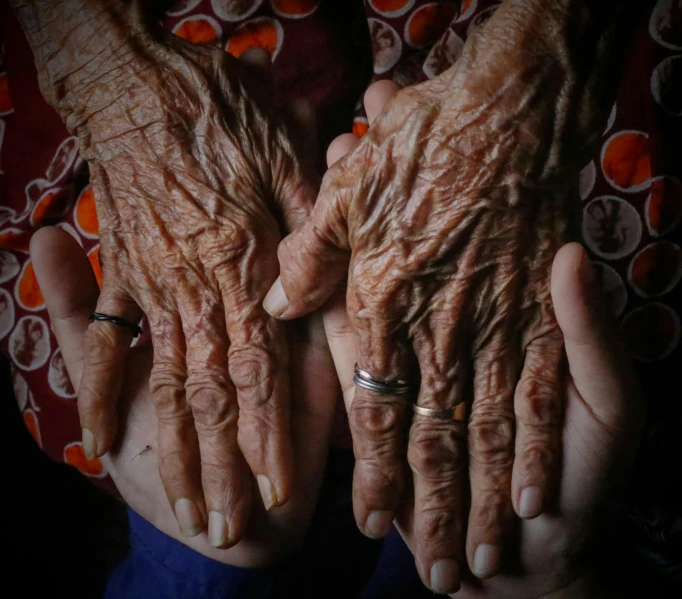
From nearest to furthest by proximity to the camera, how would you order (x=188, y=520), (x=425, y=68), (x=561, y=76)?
(x=561, y=76), (x=188, y=520), (x=425, y=68)

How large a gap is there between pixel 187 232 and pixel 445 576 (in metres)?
0.58

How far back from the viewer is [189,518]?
2.27 feet

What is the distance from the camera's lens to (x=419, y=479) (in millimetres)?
616

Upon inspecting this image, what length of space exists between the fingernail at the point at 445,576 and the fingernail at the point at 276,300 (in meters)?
0.38

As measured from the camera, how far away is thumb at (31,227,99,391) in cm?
82

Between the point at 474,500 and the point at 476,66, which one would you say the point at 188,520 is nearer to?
the point at 474,500

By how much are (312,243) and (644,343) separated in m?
0.55

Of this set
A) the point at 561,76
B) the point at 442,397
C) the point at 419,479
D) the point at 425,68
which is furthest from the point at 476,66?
the point at 419,479

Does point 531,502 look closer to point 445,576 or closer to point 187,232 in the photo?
point 445,576

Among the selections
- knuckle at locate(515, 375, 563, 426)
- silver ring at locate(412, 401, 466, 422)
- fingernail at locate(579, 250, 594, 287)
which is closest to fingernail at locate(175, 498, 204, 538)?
silver ring at locate(412, 401, 466, 422)

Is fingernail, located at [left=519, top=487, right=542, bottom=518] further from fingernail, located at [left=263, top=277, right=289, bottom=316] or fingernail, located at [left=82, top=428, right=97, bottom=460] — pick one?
fingernail, located at [left=82, top=428, right=97, bottom=460]

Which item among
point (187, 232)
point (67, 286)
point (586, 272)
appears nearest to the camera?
point (586, 272)

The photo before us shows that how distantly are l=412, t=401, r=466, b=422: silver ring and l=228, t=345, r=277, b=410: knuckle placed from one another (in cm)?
21

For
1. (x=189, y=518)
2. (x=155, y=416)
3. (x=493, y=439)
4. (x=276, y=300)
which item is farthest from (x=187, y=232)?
(x=493, y=439)
